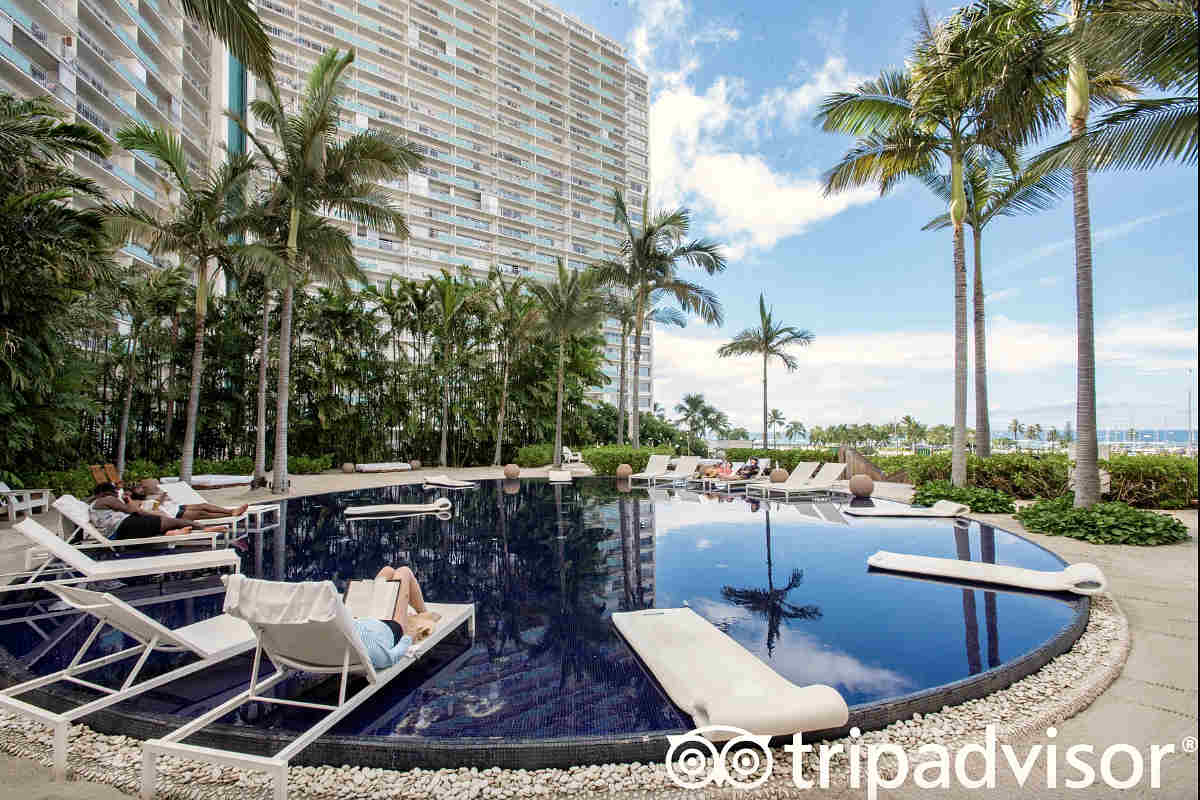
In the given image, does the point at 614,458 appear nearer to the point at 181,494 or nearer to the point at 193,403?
the point at 193,403

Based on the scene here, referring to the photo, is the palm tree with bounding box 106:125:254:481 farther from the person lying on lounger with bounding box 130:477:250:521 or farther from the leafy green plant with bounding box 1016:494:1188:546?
the leafy green plant with bounding box 1016:494:1188:546

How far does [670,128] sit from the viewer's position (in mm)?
66625

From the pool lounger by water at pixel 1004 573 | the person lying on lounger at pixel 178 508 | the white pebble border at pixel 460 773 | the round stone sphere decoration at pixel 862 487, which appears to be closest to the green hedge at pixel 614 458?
the round stone sphere decoration at pixel 862 487

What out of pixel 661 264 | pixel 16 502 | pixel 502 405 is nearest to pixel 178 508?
pixel 16 502

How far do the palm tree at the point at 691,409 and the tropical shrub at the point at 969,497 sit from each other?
36332 millimetres

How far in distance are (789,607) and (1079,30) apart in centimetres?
670

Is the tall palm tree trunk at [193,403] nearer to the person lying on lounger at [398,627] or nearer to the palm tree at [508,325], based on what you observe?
the palm tree at [508,325]

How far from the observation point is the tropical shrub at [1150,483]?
925 cm

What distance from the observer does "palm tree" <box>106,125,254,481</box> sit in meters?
11.1

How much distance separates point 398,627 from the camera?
3264 mm

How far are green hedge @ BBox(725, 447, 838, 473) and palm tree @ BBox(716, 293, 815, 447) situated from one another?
2273mm

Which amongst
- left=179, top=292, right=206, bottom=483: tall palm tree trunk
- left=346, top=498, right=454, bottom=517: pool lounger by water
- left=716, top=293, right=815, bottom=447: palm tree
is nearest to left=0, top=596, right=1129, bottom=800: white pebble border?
left=346, top=498, right=454, bottom=517: pool lounger by water

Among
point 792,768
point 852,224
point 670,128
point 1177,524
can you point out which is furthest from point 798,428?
point 792,768

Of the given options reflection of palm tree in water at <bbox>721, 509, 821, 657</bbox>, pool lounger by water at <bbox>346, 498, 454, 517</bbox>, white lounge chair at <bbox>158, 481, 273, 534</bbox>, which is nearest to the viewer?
reflection of palm tree in water at <bbox>721, 509, 821, 657</bbox>
